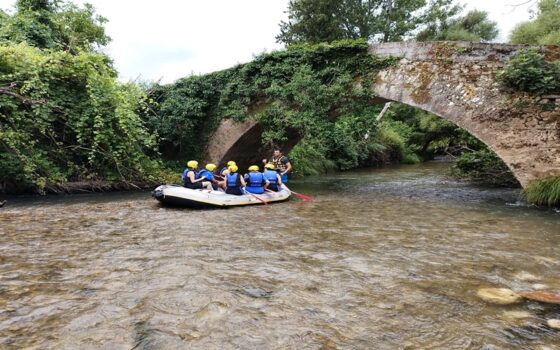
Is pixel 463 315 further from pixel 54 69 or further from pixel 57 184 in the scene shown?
pixel 54 69

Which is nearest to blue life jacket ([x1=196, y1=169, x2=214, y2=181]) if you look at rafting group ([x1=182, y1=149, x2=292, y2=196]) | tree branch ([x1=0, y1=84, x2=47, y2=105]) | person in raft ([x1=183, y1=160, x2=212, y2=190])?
rafting group ([x1=182, y1=149, x2=292, y2=196])

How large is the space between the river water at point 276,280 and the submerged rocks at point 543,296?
0.14 meters

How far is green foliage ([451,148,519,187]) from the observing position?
39.0ft

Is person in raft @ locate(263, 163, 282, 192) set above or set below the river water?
above

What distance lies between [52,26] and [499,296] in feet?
59.8

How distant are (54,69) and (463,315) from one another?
435 inches

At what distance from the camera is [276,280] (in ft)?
12.4

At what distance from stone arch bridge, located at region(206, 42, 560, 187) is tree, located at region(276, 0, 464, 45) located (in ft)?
51.0

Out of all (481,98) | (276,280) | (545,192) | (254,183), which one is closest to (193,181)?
(254,183)

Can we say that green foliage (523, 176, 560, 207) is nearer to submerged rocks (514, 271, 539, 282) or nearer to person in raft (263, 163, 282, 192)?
submerged rocks (514, 271, 539, 282)

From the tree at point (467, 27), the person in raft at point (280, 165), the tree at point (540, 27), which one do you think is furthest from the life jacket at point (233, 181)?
the tree at point (467, 27)

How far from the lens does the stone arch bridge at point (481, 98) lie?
769 cm

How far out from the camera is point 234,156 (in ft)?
48.0

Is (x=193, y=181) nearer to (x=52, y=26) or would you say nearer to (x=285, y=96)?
(x=285, y=96)
